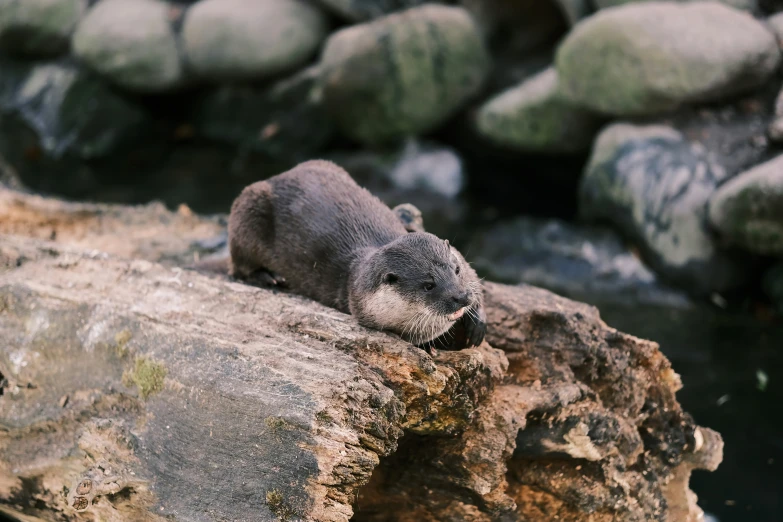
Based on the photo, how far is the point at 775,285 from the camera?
4.68 meters

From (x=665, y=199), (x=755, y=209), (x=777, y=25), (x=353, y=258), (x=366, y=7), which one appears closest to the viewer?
(x=353, y=258)

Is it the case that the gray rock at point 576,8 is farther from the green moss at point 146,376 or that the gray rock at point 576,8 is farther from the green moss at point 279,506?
the green moss at point 279,506

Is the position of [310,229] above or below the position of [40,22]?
above

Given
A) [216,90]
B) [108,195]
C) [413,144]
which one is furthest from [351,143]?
[108,195]

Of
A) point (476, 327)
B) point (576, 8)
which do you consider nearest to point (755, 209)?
point (576, 8)

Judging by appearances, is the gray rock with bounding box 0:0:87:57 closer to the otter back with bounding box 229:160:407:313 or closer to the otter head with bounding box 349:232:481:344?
the otter back with bounding box 229:160:407:313

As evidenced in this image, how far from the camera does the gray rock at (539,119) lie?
5.89 metres

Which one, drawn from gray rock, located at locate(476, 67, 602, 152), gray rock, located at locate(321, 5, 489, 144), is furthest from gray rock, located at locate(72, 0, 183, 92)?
gray rock, located at locate(476, 67, 602, 152)

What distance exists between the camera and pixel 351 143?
7316 mm

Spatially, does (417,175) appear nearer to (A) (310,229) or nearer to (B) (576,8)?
(B) (576,8)

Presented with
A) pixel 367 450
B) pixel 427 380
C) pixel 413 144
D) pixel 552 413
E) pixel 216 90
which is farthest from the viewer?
pixel 216 90

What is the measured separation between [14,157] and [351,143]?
11.2 ft

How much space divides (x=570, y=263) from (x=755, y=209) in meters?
1.30

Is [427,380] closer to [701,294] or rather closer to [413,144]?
[701,294]
